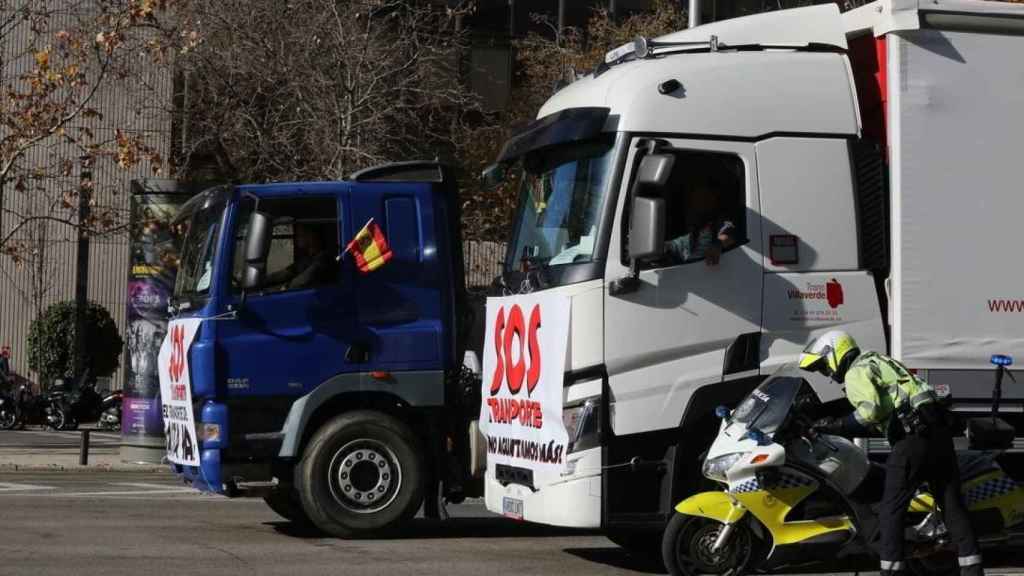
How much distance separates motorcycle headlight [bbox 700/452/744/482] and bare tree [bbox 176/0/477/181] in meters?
14.8

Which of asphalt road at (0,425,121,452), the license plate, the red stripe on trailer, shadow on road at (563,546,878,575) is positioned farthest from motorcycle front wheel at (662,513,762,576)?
asphalt road at (0,425,121,452)

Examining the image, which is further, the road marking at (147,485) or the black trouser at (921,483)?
the road marking at (147,485)

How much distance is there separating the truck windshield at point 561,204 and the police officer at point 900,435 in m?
1.77

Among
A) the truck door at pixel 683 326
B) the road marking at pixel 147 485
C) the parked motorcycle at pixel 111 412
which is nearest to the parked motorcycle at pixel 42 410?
the parked motorcycle at pixel 111 412

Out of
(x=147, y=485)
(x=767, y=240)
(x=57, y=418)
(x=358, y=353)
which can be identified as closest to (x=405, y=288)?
(x=358, y=353)

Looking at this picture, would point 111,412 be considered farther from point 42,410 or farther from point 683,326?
point 683,326

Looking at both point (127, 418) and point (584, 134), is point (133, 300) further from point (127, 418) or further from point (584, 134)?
point (584, 134)

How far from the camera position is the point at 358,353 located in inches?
479

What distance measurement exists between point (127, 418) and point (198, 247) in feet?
29.3

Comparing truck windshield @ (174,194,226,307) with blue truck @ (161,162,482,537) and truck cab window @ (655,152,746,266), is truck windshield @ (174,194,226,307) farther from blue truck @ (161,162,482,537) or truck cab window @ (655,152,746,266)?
truck cab window @ (655,152,746,266)

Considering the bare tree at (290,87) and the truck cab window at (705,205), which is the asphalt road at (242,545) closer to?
the truck cab window at (705,205)

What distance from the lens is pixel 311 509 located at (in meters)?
12.0

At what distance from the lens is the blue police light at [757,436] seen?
364 inches

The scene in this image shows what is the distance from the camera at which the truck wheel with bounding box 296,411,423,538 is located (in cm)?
1206
